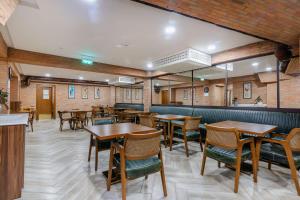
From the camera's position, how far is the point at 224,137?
2141mm

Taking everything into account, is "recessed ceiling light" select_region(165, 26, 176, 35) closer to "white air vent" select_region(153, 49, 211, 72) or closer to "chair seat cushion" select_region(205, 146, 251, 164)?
"white air vent" select_region(153, 49, 211, 72)

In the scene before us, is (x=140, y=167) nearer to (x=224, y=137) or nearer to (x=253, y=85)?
(x=224, y=137)

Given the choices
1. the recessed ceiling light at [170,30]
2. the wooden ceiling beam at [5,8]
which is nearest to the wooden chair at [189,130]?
the recessed ceiling light at [170,30]

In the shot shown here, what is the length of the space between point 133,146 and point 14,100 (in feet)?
26.2

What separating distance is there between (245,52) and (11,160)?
5053 millimetres

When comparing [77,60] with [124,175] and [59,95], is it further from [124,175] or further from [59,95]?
[59,95]


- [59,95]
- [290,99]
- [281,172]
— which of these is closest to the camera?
[281,172]

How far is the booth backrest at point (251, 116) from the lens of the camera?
3.00 metres

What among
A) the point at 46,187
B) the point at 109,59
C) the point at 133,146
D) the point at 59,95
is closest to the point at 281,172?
the point at 133,146

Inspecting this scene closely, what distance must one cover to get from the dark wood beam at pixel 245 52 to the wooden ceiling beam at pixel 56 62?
143 inches

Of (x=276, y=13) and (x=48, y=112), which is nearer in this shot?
(x=276, y=13)

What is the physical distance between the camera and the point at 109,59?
17.9 feet

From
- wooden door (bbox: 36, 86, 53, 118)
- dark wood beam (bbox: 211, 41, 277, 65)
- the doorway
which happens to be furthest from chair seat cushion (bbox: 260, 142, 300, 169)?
wooden door (bbox: 36, 86, 53, 118)

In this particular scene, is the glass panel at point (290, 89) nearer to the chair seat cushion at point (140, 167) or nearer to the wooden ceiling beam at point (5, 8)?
the chair seat cushion at point (140, 167)
